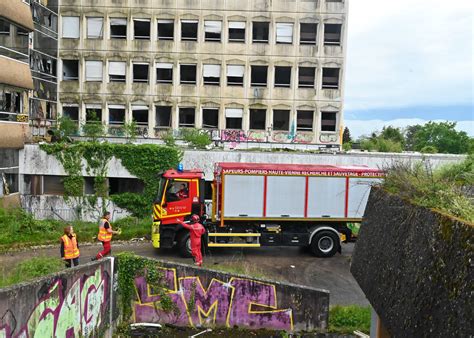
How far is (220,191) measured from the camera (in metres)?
14.1

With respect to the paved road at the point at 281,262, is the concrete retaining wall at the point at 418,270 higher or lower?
higher

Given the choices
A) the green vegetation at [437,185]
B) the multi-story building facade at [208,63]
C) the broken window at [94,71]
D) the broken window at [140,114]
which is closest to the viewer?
the green vegetation at [437,185]

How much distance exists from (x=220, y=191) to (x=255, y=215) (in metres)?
1.41

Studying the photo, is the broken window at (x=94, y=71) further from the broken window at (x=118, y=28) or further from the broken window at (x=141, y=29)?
the broken window at (x=141, y=29)

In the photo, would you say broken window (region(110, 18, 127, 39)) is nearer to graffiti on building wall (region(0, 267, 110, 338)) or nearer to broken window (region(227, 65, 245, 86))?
broken window (region(227, 65, 245, 86))

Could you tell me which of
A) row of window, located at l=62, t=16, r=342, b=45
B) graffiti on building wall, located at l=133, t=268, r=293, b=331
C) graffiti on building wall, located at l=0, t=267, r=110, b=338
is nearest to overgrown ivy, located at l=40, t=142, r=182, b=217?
graffiti on building wall, located at l=133, t=268, r=293, b=331

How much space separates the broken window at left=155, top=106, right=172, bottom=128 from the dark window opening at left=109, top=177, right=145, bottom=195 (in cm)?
1104

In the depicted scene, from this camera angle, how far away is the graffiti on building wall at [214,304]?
9273 millimetres

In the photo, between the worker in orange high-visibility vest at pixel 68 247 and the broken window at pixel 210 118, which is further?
the broken window at pixel 210 118

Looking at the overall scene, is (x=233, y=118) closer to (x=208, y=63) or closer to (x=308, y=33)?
(x=208, y=63)

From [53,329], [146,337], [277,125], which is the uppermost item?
[277,125]

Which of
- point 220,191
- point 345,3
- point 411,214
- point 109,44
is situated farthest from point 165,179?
point 345,3

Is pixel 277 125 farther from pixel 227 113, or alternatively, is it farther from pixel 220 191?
pixel 220 191

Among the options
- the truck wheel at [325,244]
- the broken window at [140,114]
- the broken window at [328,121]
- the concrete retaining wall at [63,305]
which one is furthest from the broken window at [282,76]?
the concrete retaining wall at [63,305]
